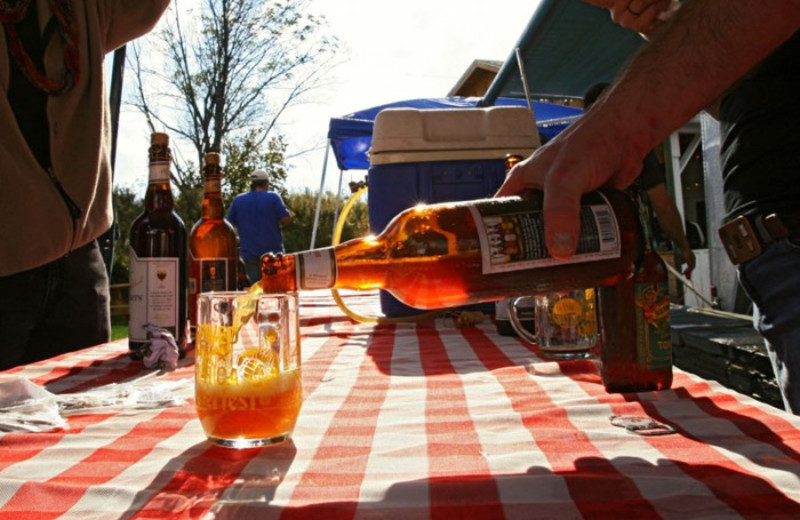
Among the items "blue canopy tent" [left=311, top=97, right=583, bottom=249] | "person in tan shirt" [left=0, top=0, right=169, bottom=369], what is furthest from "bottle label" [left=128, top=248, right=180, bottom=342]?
"blue canopy tent" [left=311, top=97, right=583, bottom=249]

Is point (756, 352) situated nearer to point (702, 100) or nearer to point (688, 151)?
point (702, 100)

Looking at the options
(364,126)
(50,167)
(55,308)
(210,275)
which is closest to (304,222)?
(364,126)

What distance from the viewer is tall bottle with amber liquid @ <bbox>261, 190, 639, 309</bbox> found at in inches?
25.9

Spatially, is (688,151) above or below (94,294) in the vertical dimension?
above

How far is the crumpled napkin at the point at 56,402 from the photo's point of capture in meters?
0.66

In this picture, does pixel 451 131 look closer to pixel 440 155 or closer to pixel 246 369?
pixel 440 155

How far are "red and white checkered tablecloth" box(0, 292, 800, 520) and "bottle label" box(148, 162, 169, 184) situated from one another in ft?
1.32

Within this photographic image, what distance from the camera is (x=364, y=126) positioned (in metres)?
4.15

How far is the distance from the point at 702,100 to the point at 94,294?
132 centimetres

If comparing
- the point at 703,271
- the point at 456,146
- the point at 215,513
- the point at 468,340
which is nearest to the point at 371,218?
the point at 456,146

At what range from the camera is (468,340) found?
130 centimetres

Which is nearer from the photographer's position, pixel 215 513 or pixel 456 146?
pixel 215 513

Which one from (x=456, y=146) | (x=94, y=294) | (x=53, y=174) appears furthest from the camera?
(x=456, y=146)

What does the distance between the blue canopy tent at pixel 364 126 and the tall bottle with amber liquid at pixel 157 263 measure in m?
2.50
